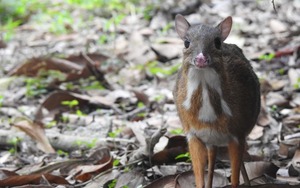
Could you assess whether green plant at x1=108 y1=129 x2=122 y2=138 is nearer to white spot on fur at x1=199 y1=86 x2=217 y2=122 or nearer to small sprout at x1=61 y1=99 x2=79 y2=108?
small sprout at x1=61 y1=99 x2=79 y2=108

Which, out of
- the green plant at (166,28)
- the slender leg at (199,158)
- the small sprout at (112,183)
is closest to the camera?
the slender leg at (199,158)

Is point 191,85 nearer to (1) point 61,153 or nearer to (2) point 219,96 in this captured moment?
(2) point 219,96

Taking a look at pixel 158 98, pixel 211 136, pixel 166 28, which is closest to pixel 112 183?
pixel 211 136

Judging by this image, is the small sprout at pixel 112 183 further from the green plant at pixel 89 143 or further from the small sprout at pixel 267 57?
the small sprout at pixel 267 57

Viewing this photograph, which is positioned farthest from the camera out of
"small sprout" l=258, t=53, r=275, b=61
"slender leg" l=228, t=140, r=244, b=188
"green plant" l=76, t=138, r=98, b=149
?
"small sprout" l=258, t=53, r=275, b=61

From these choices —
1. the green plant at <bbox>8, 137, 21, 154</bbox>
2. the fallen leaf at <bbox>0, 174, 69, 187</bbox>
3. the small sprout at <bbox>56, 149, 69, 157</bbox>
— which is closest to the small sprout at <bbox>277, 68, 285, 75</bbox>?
the small sprout at <bbox>56, 149, 69, 157</bbox>

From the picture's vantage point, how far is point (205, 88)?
147 inches

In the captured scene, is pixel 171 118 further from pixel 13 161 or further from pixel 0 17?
pixel 0 17

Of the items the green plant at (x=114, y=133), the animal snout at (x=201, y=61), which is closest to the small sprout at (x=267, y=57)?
the green plant at (x=114, y=133)

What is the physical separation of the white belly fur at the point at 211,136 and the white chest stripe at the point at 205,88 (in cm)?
9

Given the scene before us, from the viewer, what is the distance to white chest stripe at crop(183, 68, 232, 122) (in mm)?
3682

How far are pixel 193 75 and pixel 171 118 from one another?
8.43ft

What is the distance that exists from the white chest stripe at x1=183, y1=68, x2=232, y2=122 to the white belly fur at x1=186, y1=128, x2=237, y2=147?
90mm

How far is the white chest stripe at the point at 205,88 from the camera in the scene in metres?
3.68
